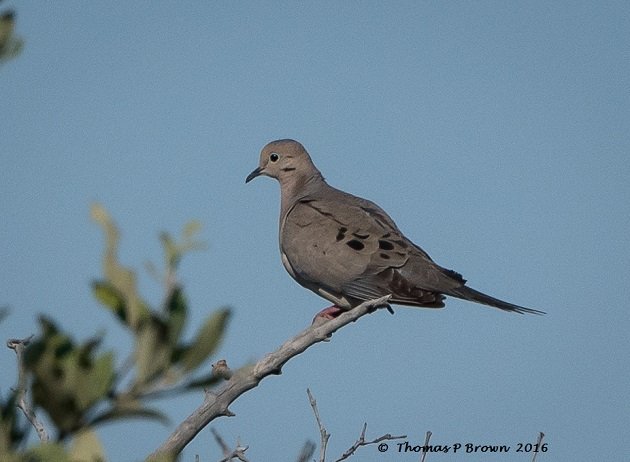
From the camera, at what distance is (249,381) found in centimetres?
469

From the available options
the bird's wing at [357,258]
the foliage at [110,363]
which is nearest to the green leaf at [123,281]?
the foliage at [110,363]

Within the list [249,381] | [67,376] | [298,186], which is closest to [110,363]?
[67,376]

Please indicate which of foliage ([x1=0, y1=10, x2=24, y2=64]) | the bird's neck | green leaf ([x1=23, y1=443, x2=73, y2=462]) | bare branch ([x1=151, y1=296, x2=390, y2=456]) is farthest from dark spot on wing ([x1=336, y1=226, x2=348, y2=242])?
green leaf ([x1=23, y1=443, x2=73, y2=462])

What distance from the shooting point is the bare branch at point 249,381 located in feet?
13.0

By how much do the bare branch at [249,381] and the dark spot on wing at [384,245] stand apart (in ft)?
4.46

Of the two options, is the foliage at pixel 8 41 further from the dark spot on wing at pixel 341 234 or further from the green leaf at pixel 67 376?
the dark spot on wing at pixel 341 234

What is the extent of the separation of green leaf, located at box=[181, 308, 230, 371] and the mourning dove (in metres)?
5.47

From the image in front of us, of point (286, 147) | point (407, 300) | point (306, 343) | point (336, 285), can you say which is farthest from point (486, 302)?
point (286, 147)

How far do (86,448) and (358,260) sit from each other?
613 cm

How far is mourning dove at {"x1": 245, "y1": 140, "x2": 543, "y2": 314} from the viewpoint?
23.6ft

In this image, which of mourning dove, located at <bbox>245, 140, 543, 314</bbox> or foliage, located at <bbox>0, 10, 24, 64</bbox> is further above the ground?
mourning dove, located at <bbox>245, 140, 543, 314</bbox>

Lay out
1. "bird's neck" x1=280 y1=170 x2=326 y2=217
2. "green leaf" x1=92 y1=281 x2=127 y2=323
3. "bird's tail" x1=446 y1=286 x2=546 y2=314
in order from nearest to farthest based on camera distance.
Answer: "green leaf" x1=92 y1=281 x2=127 y2=323
"bird's tail" x1=446 y1=286 x2=546 y2=314
"bird's neck" x1=280 y1=170 x2=326 y2=217

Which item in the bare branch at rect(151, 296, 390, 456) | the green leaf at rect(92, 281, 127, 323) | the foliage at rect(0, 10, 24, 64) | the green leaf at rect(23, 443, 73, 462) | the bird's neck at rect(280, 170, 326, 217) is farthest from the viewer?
the bird's neck at rect(280, 170, 326, 217)

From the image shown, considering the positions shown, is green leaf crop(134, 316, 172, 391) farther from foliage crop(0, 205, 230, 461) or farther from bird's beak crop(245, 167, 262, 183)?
bird's beak crop(245, 167, 262, 183)
